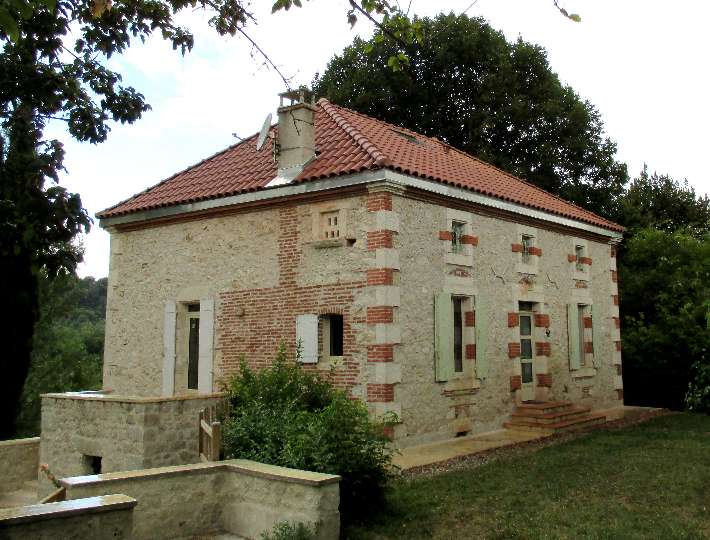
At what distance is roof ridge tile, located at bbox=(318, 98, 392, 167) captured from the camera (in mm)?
10422

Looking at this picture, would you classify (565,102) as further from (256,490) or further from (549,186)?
(256,490)

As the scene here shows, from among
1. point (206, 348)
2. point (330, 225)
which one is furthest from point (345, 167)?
point (206, 348)

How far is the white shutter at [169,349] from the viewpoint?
12.7 metres

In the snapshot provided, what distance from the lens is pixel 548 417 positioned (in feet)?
40.5

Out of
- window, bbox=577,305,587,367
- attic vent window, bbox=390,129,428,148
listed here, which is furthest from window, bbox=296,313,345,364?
window, bbox=577,305,587,367

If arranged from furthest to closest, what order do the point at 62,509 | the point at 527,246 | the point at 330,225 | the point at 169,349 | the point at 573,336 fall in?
the point at 573,336
the point at 527,246
the point at 169,349
the point at 330,225
the point at 62,509

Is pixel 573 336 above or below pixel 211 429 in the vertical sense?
above

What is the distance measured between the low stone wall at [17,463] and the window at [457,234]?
26.9 ft

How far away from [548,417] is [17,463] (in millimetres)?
9610

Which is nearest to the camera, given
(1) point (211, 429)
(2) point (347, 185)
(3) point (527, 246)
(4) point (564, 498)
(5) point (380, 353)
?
(4) point (564, 498)

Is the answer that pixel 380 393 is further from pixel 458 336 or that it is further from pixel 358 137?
pixel 358 137

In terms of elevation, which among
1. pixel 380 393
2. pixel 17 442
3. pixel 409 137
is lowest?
pixel 17 442

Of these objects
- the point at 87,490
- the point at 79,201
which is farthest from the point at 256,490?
the point at 79,201

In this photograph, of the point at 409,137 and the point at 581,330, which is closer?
the point at 409,137
